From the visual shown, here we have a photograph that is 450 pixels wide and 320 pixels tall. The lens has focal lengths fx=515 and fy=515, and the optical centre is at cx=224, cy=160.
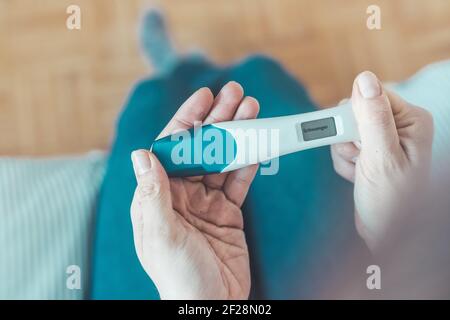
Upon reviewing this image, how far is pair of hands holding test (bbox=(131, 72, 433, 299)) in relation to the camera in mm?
467

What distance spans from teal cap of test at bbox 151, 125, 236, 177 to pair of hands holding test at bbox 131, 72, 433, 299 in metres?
0.02

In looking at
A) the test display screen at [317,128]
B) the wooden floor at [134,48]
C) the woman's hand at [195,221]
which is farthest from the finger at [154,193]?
the wooden floor at [134,48]

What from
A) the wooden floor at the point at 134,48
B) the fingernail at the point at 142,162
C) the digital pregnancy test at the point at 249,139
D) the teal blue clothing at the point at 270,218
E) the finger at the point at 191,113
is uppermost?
the wooden floor at the point at 134,48

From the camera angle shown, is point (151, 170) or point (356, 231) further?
point (356, 231)

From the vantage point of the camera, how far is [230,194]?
0.53 metres

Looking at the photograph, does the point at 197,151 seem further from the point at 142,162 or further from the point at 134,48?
the point at 134,48

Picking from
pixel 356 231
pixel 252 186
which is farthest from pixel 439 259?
pixel 252 186

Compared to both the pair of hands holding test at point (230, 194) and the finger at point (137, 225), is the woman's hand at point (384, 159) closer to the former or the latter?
the pair of hands holding test at point (230, 194)

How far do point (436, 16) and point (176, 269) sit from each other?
458mm

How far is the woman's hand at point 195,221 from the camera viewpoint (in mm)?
463

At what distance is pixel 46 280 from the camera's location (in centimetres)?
57

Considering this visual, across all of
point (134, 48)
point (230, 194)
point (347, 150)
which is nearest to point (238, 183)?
point (230, 194)
